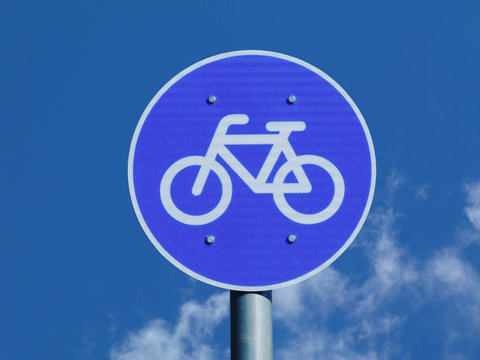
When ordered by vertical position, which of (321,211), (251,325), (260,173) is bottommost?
(251,325)

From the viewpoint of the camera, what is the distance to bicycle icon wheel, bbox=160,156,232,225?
3.11 meters

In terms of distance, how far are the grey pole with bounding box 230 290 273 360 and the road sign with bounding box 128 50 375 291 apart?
0.19ft

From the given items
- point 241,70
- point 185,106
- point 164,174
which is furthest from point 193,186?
point 241,70

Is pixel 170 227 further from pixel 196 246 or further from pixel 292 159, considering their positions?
pixel 292 159

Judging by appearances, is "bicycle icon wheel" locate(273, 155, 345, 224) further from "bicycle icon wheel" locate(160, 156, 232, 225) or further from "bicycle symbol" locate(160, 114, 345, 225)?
"bicycle icon wheel" locate(160, 156, 232, 225)

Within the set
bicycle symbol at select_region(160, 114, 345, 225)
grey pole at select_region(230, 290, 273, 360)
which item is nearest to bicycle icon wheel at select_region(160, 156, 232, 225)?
bicycle symbol at select_region(160, 114, 345, 225)

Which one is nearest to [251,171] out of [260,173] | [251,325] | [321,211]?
[260,173]

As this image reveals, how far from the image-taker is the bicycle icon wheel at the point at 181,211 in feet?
10.2

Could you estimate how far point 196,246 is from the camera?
10.2ft

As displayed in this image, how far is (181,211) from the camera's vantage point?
124 inches

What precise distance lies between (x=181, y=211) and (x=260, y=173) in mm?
364

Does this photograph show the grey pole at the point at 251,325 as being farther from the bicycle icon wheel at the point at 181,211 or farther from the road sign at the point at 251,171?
the bicycle icon wheel at the point at 181,211

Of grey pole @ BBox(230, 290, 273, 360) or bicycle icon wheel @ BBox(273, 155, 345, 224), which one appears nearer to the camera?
grey pole @ BBox(230, 290, 273, 360)

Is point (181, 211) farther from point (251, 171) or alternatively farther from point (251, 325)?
point (251, 325)
